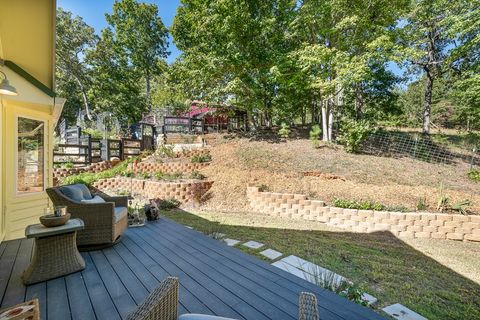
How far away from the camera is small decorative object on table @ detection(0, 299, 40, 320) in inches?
49.1

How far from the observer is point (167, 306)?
48.7 inches

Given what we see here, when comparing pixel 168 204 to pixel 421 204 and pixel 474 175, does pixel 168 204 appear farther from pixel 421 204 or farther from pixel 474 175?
pixel 474 175

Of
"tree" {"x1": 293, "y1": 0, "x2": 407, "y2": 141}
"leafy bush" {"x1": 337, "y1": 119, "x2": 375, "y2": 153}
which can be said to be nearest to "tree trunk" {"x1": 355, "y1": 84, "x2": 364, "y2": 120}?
"tree" {"x1": 293, "y1": 0, "x2": 407, "y2": 141}

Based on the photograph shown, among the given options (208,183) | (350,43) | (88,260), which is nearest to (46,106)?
(88,260)

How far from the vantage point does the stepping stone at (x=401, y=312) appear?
2.19 meters

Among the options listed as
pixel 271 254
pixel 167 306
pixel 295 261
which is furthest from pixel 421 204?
pixel 167 306

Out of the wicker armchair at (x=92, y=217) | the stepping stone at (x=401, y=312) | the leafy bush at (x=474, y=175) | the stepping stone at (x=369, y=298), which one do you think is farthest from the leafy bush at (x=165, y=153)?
the leafy bush at (x=474, y=175)

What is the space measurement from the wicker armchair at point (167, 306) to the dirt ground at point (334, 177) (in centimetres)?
512

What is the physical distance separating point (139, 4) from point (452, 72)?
70.5 feet

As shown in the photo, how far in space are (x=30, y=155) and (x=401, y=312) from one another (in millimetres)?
6000

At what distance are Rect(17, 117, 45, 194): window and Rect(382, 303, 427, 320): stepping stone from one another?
5608 mm

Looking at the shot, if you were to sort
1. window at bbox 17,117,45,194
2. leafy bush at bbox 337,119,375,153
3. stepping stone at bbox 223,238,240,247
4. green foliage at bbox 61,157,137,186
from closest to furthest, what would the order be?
stepping stone at bbox 223,238,240,247, window at bbox 17,117,45,194, green foliage at bbox 61,157,137,186, leafy bush at bbox 337,119,375,153

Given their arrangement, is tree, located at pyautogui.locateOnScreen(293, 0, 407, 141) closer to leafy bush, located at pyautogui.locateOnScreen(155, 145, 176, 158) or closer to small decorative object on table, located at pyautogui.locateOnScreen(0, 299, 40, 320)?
leafy bush, located at pyautogui.locateOnScreen(155, 145, 176, 158)

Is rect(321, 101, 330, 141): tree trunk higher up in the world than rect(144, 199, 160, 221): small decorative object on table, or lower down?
higher up
